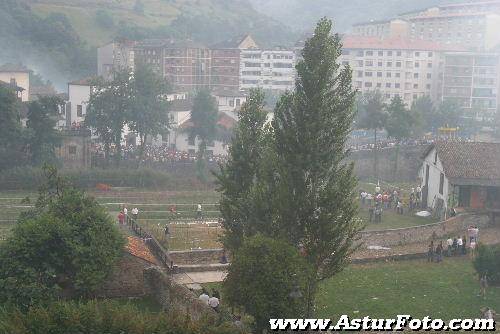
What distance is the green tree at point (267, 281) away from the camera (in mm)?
18078

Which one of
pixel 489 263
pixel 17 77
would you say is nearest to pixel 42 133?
pixel 17 77

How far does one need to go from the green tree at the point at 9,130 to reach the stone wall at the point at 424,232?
25697 millimetres

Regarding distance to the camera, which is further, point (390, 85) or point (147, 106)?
point (390, 85)

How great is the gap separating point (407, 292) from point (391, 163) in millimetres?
34782

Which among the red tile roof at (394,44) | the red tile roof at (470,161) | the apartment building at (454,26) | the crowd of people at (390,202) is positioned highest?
the apartment building at (454,26)

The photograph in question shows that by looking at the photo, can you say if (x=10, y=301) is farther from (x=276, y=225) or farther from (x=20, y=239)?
(x=276, y=225)

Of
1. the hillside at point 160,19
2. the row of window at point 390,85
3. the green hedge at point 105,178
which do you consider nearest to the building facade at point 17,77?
the green hedge at point 105,178

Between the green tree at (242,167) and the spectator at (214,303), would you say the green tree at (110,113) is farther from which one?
the spectator at (214,303)

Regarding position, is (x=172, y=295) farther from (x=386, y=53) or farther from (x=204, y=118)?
(x=386, y=53)

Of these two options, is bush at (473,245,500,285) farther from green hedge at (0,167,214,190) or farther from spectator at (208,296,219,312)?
green hedge at (0,167,214,190)

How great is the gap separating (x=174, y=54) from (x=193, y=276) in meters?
71.5

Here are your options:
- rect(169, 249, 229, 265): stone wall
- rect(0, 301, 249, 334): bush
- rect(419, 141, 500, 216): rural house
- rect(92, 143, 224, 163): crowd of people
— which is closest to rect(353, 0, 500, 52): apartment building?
rect(92, 143, 224, 163): crowd of people

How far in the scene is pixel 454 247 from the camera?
2994 centimetres

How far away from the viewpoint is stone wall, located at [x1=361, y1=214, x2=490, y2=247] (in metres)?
31.3
